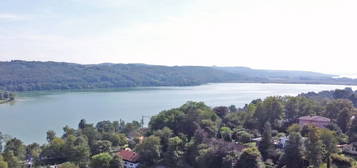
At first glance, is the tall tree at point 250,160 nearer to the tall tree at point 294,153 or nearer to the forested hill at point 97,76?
the tall tree at point 294,153

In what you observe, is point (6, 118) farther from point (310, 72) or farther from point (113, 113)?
point (310, 72)

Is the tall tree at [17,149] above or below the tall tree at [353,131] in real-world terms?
below

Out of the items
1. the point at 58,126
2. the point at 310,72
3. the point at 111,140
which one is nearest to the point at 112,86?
the point at 58,126

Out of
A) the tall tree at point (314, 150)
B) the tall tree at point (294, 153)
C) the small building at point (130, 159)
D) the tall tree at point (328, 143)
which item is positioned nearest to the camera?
the tall tree at point (314, 150)

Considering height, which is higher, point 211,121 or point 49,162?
point 211,121

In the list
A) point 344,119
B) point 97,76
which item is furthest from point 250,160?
point 97,76

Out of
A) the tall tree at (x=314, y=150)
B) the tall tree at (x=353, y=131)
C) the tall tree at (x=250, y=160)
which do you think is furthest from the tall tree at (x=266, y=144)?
the tall tree at (x=353, y=131)

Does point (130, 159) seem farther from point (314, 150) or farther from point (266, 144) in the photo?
point (314, 150)

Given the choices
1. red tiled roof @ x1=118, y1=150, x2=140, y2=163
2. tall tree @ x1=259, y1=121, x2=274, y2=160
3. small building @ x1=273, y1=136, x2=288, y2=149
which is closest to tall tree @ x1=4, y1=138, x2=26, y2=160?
red tiled roof @ x1=118, y1=150, x2=140, y2=163

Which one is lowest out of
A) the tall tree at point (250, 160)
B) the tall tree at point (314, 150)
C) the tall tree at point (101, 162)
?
the tall tree at point (101, 162)
